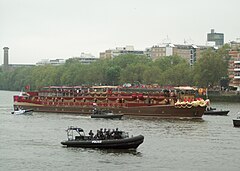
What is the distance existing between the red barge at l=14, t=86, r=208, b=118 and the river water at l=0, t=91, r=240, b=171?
34.8 feet

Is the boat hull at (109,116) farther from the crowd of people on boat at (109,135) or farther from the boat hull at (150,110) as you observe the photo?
the crowd of people on boat at (109,135)

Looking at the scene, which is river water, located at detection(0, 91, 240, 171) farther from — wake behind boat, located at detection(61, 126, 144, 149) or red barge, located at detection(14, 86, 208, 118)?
red barge, located at detection(14, 86, 208, 118)

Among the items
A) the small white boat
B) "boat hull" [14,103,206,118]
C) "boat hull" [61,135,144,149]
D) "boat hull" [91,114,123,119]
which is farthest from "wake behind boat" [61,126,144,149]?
the small white boat

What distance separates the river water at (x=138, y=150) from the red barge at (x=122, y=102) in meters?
10.6

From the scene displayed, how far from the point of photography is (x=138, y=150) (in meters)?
68.4

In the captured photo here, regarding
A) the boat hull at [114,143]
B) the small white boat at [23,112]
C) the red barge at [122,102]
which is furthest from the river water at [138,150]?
the small white boat at [23,112]

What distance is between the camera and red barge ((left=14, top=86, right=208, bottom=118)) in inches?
4387

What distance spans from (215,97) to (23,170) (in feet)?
429

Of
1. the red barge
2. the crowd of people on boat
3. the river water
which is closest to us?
the river water

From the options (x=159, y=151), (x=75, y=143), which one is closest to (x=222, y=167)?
(x=159, y=151)

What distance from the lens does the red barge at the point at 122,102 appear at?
366 feet

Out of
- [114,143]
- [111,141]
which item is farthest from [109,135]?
[114,143]

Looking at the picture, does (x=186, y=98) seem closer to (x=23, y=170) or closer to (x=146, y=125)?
(x=146, y=125)

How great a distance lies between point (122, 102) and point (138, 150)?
2178 inches
